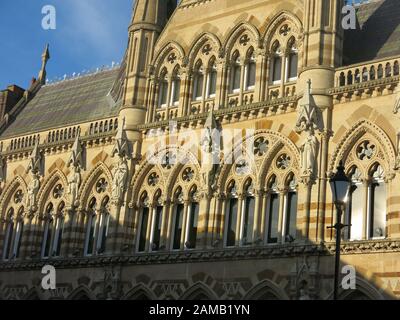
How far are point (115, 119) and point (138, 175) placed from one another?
11.4ft

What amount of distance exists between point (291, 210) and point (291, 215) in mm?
191

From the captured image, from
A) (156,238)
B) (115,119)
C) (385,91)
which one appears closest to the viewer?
(385,91)

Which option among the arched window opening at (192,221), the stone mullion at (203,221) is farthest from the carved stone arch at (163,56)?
the stone mullion at (203,221)

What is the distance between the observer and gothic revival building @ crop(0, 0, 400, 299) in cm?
2859

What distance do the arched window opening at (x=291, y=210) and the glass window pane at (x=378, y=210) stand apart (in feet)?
9.96

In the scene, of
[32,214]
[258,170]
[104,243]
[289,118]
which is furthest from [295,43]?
[32,214]

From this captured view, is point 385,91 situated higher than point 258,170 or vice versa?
point 385,91

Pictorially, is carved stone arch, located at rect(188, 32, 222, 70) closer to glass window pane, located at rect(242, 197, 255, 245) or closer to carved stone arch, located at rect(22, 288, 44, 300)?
glass window pane, located at rect(242, 197, 255, 245)

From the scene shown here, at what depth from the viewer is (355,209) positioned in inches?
1130

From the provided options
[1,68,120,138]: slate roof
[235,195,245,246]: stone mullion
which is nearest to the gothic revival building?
[235,195,245,246]: stone mullion

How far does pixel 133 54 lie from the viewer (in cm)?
3731

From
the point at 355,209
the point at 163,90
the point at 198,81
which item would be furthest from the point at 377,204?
the point at 163,90

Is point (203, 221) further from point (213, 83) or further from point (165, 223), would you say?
point (213, 83)

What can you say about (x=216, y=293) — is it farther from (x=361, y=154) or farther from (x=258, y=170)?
(x=361, y=154)
